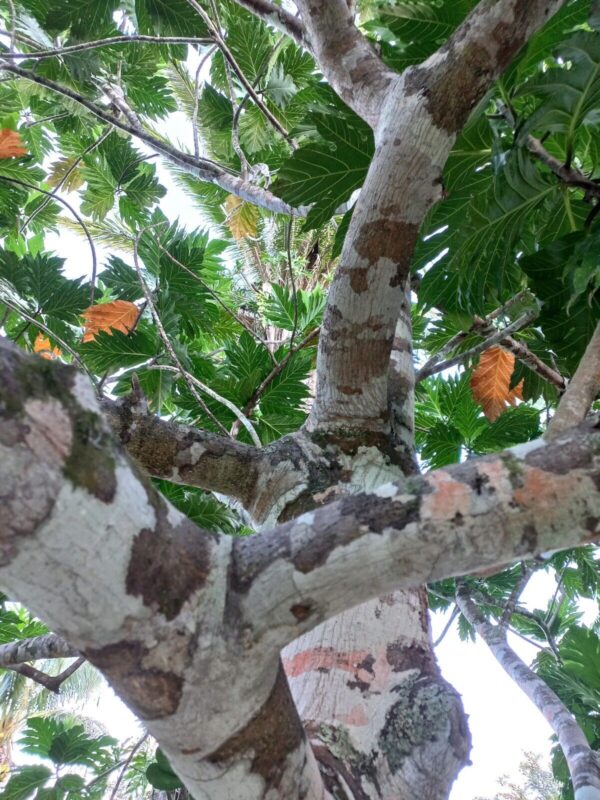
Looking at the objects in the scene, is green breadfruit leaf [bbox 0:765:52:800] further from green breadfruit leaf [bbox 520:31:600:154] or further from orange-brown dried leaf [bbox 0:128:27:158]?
green breadfruit leaf [bbox 520:31:600:154]

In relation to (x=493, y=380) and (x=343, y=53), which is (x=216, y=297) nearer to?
(x=343, y=53)

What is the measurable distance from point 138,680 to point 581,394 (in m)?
0.62

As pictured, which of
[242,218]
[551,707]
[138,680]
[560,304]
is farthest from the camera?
[242,218]

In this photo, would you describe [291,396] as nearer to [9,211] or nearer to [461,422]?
[461,422]

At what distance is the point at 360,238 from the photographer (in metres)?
1.19

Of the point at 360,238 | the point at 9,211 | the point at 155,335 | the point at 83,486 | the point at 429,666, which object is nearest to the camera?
the point at 83,486

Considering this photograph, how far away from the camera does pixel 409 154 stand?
3.68 ft

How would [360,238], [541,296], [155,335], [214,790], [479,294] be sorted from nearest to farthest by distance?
[214,790], [360,238], [541,296], [479,294], [155,335]

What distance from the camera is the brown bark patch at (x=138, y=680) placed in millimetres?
584

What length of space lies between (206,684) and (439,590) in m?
2.84

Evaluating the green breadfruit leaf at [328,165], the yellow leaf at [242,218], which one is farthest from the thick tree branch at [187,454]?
the yellow leaf at [242,218]

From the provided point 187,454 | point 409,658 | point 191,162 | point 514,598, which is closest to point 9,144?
point 191,162

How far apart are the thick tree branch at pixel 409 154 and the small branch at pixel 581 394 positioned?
1.42 ft

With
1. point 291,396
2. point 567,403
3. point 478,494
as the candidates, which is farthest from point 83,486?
point 291,396
